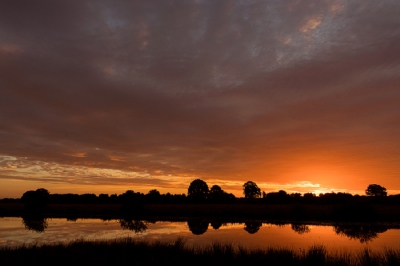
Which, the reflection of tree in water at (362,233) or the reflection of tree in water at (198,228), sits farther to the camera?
the reflection of tree in water at (198,228)

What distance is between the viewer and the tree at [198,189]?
401 feet

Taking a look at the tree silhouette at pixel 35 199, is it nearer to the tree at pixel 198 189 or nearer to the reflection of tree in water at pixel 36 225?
the reflection of tree in water at pixel 36 225

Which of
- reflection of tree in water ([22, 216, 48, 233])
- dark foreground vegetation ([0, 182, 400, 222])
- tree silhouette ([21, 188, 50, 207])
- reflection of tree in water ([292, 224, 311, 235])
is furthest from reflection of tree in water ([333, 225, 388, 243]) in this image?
tree silhouette ([21, 188, 50, 207])

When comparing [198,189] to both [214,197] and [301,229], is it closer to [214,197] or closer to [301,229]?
[214,197]

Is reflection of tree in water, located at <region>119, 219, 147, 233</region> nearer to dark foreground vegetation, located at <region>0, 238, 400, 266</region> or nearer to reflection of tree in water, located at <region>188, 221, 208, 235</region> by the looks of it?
reflection of tree in water, located at <region>188, 221, 208, 235</region>

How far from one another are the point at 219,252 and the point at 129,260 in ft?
14.8

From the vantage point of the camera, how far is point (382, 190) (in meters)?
130

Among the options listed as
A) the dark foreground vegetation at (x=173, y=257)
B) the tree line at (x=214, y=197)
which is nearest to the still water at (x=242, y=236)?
the dark foreground vegetation at (x=173, y=257)

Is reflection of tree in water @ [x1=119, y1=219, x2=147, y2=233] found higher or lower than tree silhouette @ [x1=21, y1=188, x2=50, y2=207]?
lower

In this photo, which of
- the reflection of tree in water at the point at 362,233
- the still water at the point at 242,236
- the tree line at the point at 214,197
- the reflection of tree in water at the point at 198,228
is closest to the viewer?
the still water at the point at 242,236

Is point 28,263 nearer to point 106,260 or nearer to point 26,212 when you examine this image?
point 106,260

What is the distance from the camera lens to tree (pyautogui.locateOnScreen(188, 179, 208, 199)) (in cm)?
12231

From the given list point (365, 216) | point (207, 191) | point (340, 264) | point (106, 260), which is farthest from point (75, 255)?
point (207, 191)

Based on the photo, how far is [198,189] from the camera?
124m
